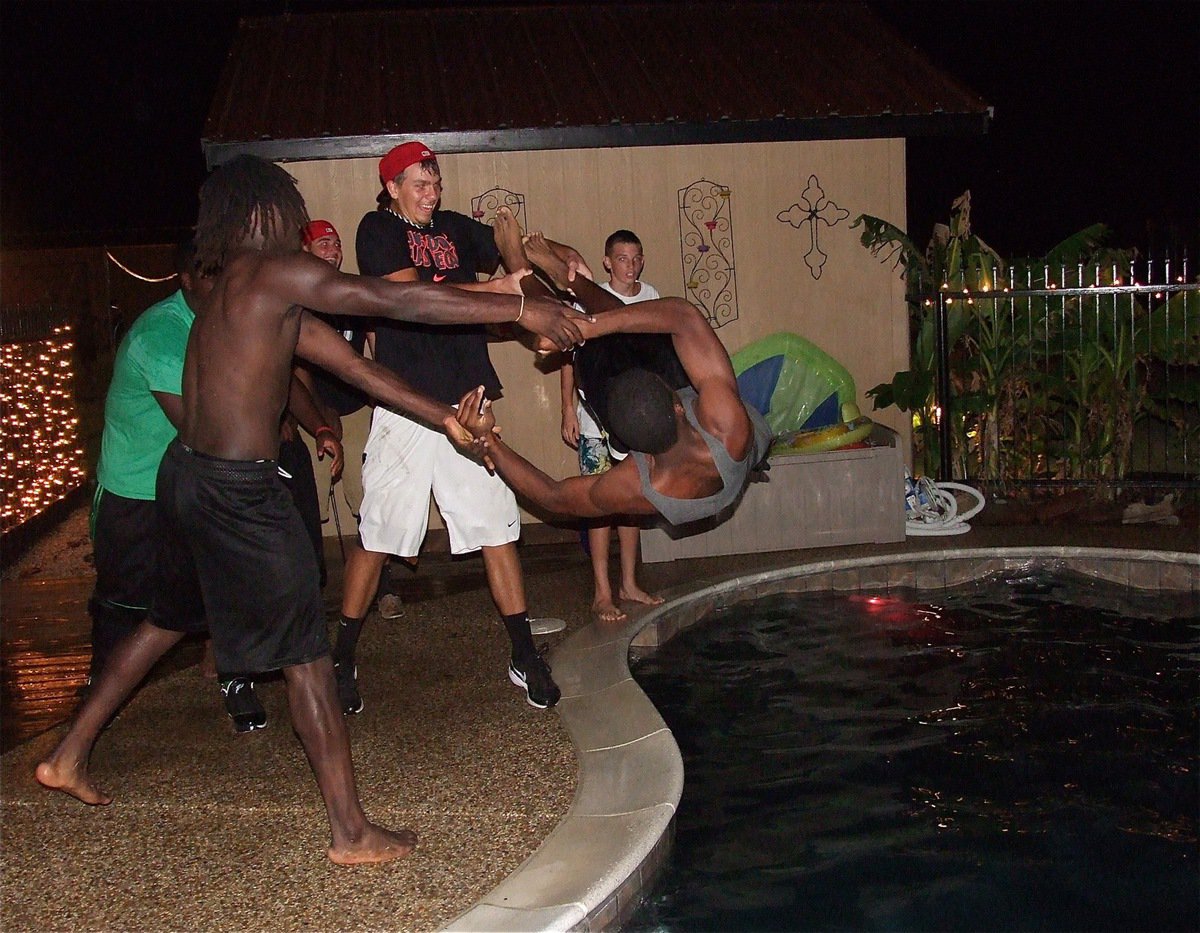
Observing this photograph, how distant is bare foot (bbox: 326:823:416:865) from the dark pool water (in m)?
0.79

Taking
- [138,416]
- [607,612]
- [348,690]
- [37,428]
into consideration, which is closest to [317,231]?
[138,416]

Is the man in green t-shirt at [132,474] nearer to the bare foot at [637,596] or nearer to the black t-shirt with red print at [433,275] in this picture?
the black t-shirt with red print at [433,275]

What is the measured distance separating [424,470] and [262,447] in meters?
1.34

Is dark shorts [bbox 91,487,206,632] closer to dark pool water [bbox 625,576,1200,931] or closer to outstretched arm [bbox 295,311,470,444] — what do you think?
outstretched arm [bbox 295,311,470,444]

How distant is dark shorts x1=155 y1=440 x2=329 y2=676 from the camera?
374 centimetres

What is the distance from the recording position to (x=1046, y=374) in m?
9.12

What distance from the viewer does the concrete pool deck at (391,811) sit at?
3.43 m

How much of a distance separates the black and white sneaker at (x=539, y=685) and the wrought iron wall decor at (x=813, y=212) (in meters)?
4.84

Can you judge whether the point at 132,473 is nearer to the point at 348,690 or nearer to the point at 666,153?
the point at 348,690

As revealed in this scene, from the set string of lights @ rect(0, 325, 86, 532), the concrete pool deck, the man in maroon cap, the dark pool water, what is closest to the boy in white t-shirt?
the dark pool water

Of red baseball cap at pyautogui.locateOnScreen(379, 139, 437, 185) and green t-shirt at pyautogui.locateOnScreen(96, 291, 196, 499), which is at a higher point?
red baseball cap at pyautogui.locateOnScreen(379, 139, 437, 185)

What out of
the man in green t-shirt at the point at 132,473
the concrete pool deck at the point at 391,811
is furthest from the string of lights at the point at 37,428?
the man in green t-shirt at the point at 132,473

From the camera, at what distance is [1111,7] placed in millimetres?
21859

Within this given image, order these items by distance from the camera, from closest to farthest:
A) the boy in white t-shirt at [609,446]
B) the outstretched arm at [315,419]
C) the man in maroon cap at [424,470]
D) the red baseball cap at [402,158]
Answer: the red baseball cap at [402,158] → the man in maroon cap at [424,470] → the outstretched arm at [315,419] → the boy in white t-shirt at [609,446]
